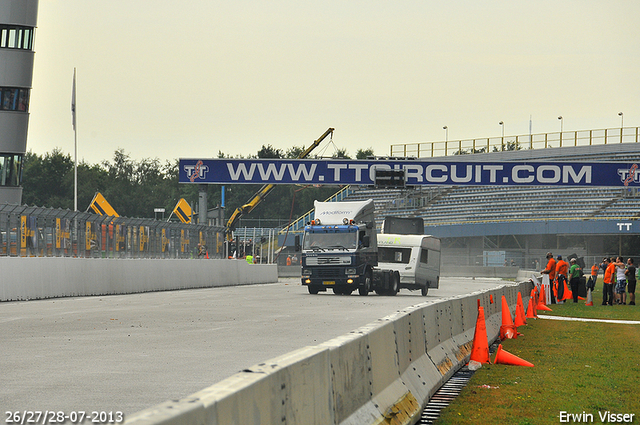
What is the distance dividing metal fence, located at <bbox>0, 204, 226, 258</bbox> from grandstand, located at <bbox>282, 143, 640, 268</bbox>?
33.9 meters

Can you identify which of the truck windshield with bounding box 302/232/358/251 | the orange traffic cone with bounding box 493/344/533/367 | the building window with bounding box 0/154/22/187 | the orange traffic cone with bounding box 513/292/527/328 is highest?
the building window with bounding box 0/154/22/187

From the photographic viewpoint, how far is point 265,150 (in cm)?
13288

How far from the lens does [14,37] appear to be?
45781 millimetres

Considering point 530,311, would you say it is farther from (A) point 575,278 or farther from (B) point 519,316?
(A) point 575,278

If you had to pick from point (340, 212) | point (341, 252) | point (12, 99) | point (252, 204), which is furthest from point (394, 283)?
point (252, 204)

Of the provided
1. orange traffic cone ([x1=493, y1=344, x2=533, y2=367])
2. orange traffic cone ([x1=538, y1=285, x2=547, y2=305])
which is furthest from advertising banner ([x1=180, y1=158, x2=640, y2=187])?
orange traffic cone ([x1=493, y1=344, x2=533, y2=367])

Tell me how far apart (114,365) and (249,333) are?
4.72 m

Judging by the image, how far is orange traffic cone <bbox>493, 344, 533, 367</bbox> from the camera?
12.4m

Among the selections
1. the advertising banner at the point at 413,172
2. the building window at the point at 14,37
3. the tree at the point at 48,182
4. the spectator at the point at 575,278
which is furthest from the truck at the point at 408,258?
the tree at the point at 48,182

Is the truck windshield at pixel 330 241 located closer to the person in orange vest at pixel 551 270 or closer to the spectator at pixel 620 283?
the person in orange vest at pixel 551 270

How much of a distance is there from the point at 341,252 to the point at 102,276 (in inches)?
336

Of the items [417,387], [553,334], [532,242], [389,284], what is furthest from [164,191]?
[417,387]

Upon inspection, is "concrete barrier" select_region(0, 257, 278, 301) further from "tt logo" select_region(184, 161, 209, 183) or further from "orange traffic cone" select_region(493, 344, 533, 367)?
"orange traffic cone" select_region(493, 344, 533, 367)

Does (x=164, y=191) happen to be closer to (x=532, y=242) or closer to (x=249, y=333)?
(x=532, y=242)
